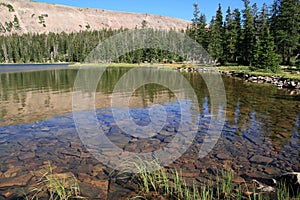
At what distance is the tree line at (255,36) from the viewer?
130 ft

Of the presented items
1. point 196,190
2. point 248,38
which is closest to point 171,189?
point 196,190

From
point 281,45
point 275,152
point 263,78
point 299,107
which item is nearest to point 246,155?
point 275,152

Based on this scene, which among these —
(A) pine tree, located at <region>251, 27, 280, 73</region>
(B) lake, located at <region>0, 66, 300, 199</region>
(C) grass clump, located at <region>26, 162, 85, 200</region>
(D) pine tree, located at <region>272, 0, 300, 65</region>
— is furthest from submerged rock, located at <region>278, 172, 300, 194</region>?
(D) pine tree, located at <region>272, 0, 300, 65</region>

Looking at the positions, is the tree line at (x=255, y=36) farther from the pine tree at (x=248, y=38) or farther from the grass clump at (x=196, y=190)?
the grass clump at (x=196, y=190)

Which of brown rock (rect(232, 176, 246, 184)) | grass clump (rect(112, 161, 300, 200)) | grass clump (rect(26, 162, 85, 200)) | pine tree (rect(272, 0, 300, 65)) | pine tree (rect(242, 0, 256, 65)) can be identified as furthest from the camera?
pine tree (rect(242, 0, 256, 65))

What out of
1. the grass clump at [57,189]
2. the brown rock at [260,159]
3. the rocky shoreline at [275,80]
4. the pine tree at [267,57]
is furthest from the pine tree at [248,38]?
the grass clump at [57,189]

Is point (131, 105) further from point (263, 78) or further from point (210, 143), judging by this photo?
point (263, 78)

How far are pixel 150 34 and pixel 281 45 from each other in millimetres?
47481

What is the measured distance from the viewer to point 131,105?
17781mm

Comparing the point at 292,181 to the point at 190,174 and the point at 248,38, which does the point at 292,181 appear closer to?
the point at 190,174

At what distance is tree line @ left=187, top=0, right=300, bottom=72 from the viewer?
130 ft

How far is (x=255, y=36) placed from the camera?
173 feet

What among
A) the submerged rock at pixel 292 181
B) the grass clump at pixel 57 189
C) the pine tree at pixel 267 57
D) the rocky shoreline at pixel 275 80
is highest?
the pine tree at pixel 267 57

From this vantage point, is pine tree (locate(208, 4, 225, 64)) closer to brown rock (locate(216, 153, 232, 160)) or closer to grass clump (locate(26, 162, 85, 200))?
brown rock (locate(216, 153, 232, 160))
